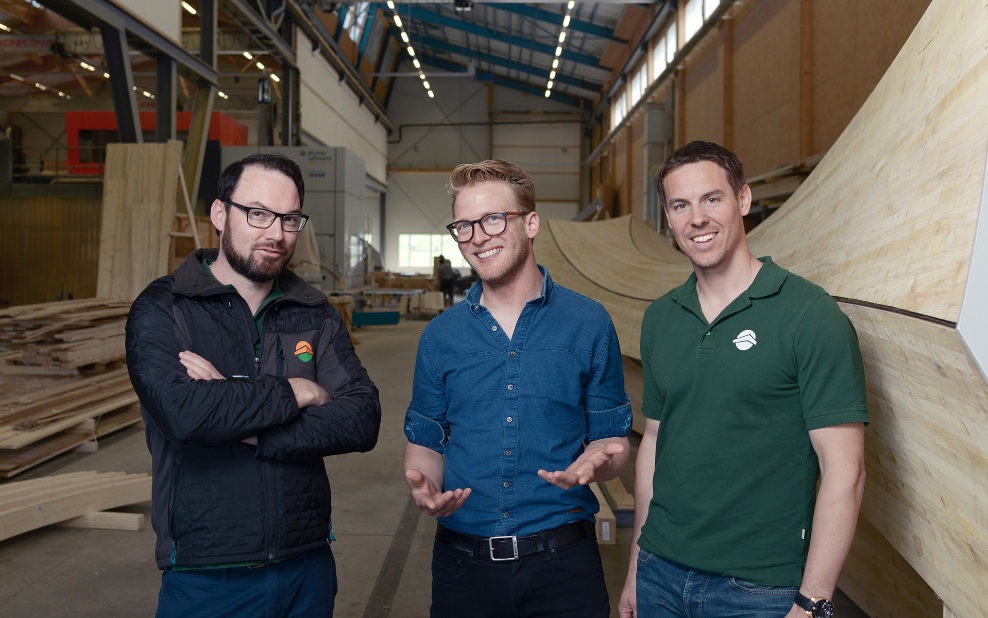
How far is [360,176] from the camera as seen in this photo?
49.4 feet

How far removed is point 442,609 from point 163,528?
67 cm

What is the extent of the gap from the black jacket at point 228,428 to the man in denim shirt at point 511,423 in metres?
0.26

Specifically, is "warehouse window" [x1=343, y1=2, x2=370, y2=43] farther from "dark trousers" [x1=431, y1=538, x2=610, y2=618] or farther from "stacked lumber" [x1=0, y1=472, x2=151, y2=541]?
"dark trousers" [x1=431, y1=538, x2=610, y2=618]

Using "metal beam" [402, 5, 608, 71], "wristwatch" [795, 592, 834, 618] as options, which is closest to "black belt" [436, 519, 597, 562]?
"wristwatch" [795, 592, 834, 618]

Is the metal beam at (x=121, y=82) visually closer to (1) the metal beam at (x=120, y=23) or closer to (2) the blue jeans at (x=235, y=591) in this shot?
(1) the metal beam at (x=120, y=23)

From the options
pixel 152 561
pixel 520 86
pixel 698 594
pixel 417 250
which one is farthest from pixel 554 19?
pixel 698 594

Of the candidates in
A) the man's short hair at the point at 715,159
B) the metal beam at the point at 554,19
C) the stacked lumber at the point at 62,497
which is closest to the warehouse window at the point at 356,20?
the metal beam at the point at 554,19

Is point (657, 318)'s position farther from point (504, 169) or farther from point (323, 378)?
point (323, 378)

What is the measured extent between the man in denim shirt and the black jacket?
257 mm

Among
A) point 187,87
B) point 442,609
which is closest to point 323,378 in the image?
point 442,609

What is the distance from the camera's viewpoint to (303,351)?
1.90 meters

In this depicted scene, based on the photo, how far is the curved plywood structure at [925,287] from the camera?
3.58 feet

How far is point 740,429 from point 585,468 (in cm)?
32

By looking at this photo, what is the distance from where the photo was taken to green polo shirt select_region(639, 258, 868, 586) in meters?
1.37
